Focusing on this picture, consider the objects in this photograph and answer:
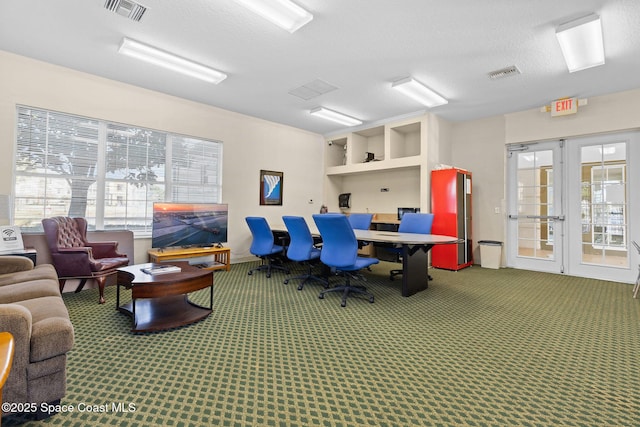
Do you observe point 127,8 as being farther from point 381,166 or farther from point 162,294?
point 381,166

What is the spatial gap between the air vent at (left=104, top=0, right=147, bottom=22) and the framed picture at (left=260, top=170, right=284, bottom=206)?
3.63 m

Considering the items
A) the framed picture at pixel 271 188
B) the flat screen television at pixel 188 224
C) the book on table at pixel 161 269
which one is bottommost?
the book on table at pixel 161 269

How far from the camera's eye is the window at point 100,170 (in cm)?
392

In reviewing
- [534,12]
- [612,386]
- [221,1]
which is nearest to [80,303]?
[221,1]

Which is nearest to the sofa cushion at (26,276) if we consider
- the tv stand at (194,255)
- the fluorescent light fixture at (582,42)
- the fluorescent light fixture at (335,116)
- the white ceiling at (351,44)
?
the tv stand at (194,255)

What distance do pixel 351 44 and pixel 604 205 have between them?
16.5 feet

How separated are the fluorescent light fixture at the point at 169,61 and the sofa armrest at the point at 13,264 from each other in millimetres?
2589

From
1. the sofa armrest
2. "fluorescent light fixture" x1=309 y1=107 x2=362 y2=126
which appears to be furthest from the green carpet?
"fluorescent light fixture" x1=309 y1=107 x2=362 y2=126

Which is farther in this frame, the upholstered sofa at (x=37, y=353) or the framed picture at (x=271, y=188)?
the framed picture at (x=271, y=188)

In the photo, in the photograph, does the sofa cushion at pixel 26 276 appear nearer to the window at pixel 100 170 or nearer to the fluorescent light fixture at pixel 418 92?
the window at pixel 100 170

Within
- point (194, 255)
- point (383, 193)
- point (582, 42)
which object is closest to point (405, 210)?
point (383, 193)

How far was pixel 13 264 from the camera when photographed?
104 inches

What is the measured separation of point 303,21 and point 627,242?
19.6ft

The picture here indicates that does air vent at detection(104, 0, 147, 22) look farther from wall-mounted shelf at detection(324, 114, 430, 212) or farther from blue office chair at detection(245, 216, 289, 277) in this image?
wall-mounted shelf at detection(324, 114, 430, 212)
